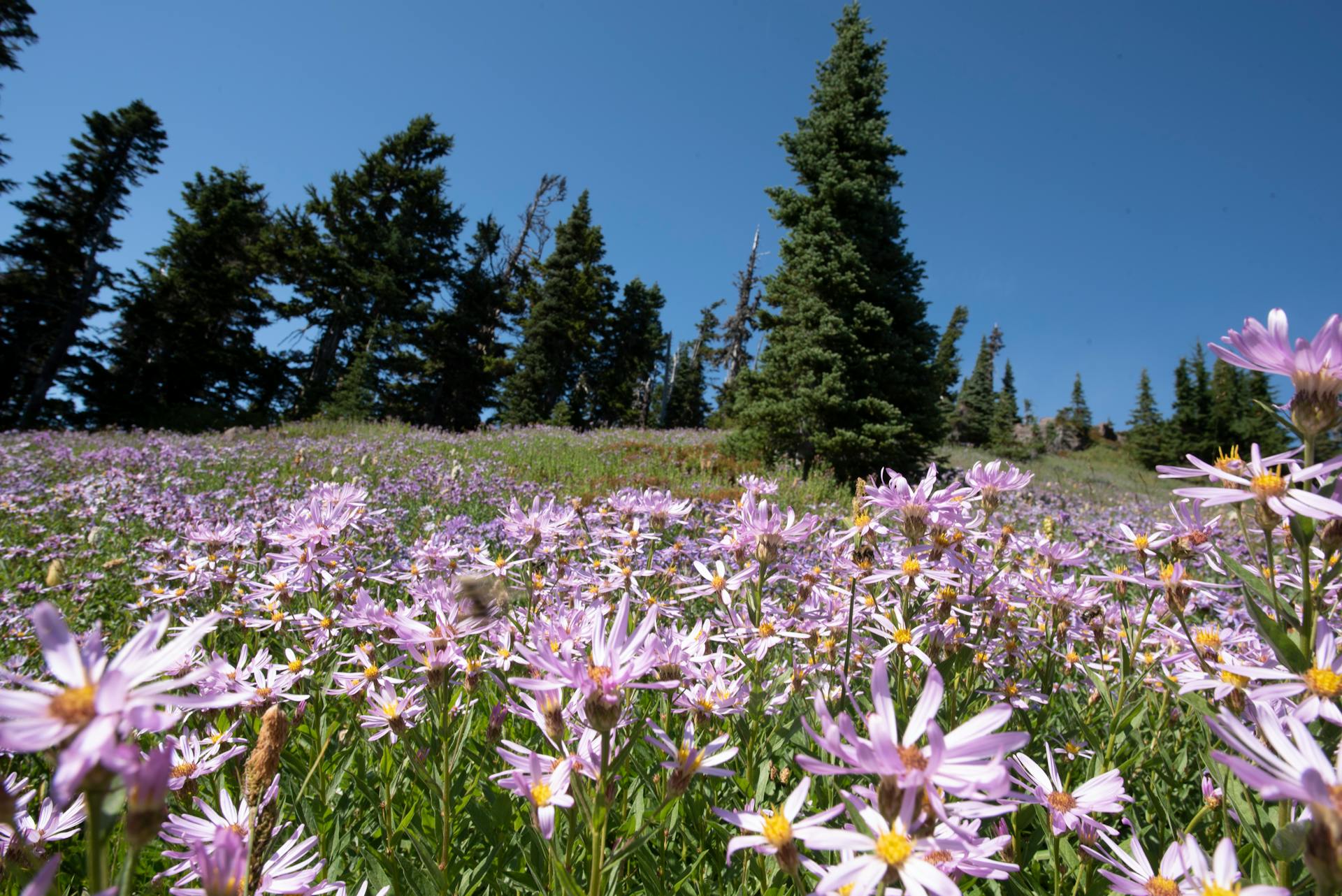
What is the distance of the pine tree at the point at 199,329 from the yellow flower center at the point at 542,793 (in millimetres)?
26482

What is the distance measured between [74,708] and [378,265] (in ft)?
101

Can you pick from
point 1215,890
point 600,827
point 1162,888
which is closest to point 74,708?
point 600,827

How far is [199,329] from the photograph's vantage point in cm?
2581

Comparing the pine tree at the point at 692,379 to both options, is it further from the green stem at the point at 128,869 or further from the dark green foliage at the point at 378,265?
the green stem at the point at 128,869

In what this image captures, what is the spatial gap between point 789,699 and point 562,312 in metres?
31.5

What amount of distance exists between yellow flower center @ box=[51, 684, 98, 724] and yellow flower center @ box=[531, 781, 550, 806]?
2.61 feet

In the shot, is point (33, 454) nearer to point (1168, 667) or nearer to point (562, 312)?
point (1168, 667)

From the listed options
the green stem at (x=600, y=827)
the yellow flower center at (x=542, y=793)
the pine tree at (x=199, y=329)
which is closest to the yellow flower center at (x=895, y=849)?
the green stem at (x=600, y=827)

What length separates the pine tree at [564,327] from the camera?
30.5 meters

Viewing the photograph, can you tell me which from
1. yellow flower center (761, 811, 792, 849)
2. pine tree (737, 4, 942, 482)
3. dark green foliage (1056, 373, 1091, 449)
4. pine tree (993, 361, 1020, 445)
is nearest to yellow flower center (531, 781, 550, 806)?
yellow flower center (761, 811, 792, 849)

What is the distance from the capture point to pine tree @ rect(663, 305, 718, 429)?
1693 inches

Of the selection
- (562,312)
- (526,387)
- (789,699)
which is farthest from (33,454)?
(562,312)

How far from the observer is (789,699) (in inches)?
79.9

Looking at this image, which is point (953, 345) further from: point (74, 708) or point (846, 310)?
point (74, 708)
